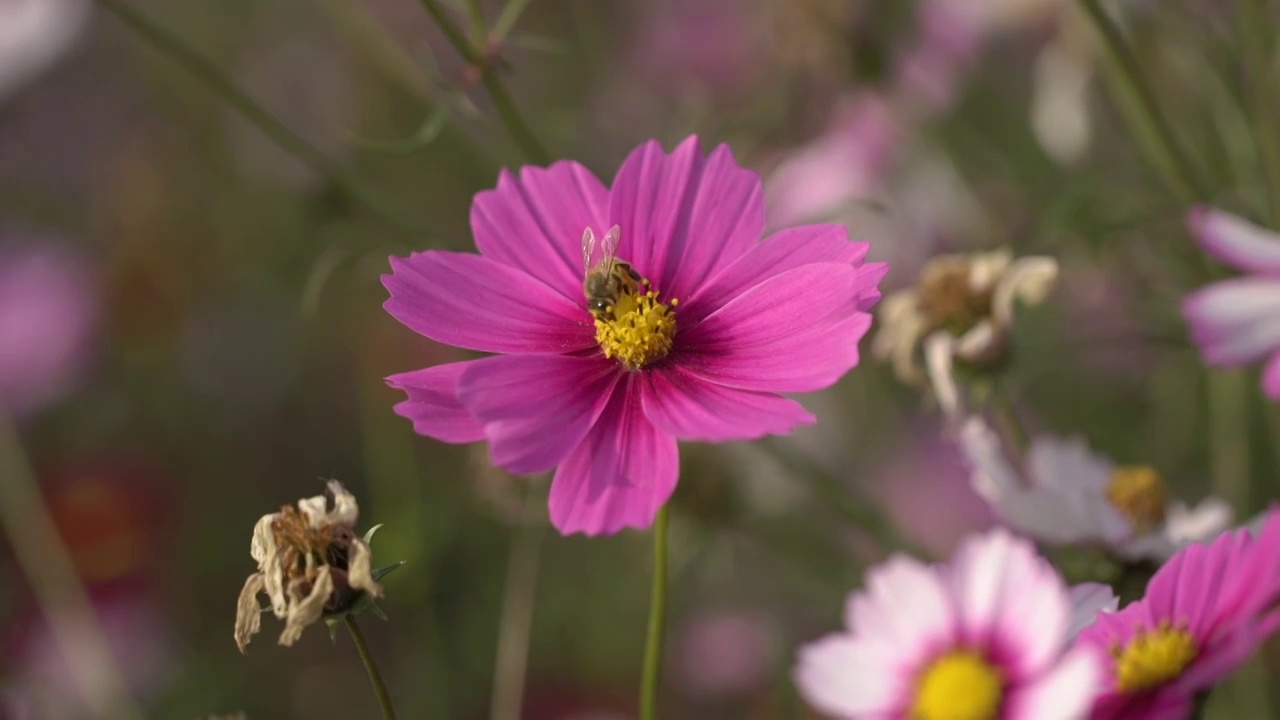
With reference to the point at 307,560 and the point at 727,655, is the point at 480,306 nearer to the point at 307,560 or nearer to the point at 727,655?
the point at 307,560

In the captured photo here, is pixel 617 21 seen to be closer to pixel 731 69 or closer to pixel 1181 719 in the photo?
pixel 731 69

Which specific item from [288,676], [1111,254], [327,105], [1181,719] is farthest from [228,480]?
[1181,719]

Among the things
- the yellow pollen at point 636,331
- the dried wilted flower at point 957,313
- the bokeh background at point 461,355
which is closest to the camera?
the yellow pollen at point 636,331

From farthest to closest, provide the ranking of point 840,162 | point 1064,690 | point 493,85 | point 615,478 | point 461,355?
point 840,162 → point 461,355 → point 493,85 → point 615,478 → point 1064,690

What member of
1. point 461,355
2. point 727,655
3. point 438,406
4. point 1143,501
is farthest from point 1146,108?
point 727,655

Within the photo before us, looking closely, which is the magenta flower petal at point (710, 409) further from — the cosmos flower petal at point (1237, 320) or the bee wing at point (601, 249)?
the cosmos flower petal at point (1237, 320)

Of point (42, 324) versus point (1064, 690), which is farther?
point (42, 324)

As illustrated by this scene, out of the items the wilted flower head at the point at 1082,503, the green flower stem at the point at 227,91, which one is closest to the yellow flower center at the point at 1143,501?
the wilted flower head at the point at 1082,503
